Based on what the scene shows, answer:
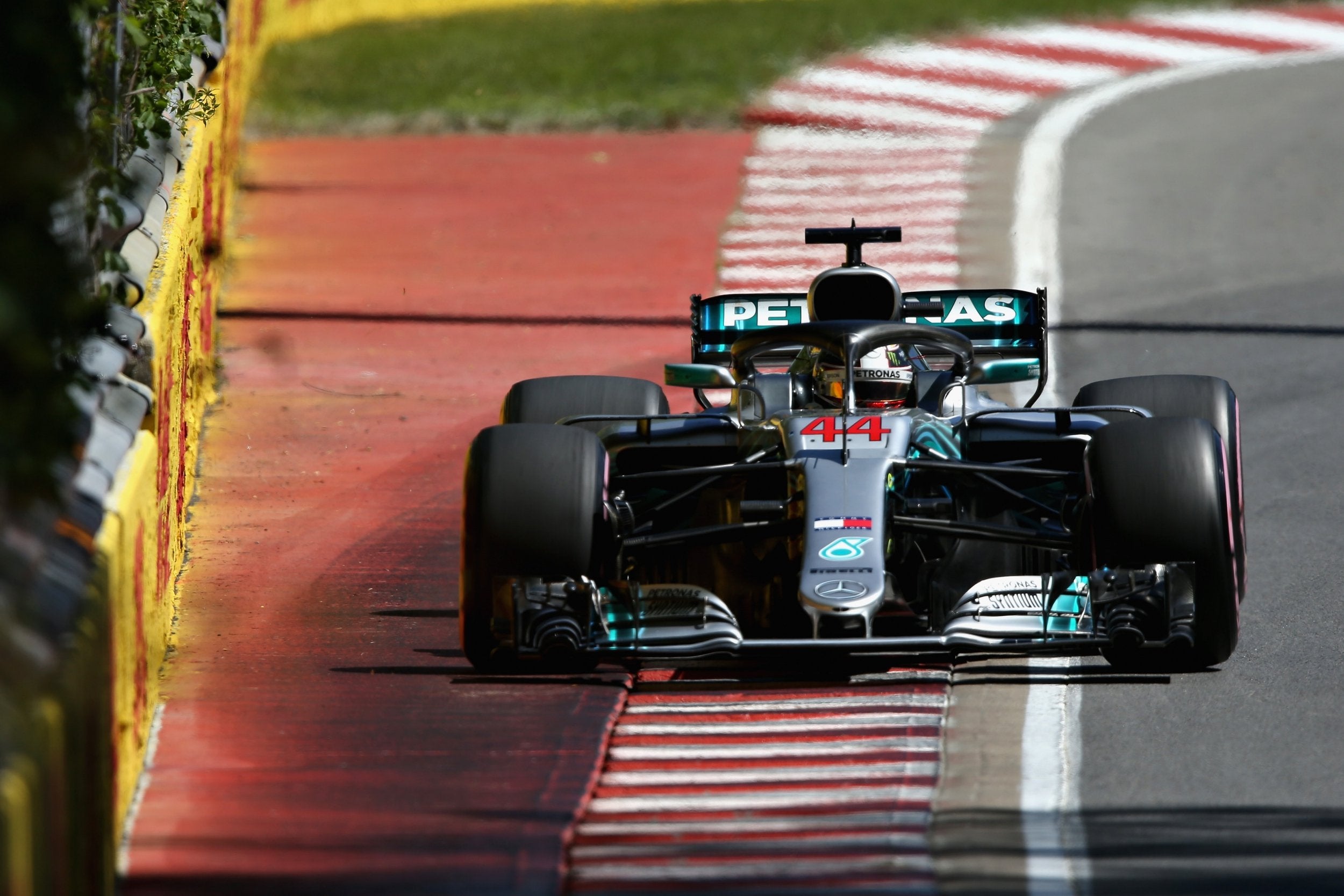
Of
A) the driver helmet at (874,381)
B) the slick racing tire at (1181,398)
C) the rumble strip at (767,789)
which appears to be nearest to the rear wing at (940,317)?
the slick racing tire at (1181,398)

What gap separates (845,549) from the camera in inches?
308

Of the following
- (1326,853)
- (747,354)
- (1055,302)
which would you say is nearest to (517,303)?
(1055,302)

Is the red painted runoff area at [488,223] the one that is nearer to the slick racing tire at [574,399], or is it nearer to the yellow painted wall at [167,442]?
the yellow painted wall at [167,442]

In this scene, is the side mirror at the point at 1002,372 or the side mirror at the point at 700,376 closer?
the side mirror at the point at 1002,372

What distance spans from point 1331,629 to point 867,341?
215cm

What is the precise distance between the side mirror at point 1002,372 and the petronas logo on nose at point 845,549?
1.15m

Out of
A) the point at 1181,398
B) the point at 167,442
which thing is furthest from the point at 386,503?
the point at 1181,398

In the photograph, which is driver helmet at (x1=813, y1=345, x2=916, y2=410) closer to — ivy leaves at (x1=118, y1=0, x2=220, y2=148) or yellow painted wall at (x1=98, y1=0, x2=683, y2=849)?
yellow painted wall at (x1=98, y1=0, x2=683, y2=849)

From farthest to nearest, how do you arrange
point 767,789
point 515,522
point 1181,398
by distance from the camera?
point 1181,398 < point 515,522 < point 767,789

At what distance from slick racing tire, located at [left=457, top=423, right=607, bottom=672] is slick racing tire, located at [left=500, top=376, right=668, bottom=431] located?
60.3 inches

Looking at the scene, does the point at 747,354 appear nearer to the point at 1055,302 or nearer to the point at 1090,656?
the point at 1090,656

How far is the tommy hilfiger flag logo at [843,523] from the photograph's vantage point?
26.0ft

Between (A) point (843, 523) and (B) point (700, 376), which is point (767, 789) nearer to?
(A) point (843, 523)

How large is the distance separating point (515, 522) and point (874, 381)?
1882 mm
